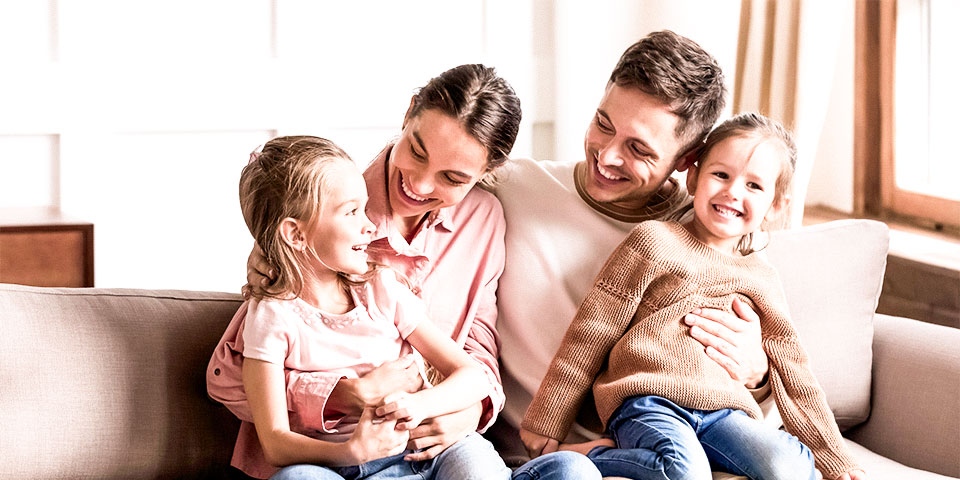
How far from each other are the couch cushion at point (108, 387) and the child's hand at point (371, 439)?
1.28 feet

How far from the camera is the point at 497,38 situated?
3.55 m

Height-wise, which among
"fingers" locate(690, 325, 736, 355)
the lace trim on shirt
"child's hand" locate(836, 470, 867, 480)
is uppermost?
the lace trim on shirt

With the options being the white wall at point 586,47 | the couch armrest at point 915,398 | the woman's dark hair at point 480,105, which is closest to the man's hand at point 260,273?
the woman's dark hair at point 480,105

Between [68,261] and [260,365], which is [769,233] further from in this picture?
[68,261]

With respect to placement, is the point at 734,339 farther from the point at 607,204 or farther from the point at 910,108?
the point at 910,108

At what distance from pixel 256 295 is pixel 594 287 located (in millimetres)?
621

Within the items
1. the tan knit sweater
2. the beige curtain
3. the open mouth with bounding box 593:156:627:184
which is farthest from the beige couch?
the beige curtain

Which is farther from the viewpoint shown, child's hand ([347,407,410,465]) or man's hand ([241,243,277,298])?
man's hand ([241,243,277,298])

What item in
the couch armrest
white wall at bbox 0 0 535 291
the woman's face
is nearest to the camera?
the woman's face

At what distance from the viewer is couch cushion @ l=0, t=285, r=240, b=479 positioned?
1.54 meters

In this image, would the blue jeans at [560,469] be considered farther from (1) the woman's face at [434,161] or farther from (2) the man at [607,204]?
(1) the woman's face at [434,161]

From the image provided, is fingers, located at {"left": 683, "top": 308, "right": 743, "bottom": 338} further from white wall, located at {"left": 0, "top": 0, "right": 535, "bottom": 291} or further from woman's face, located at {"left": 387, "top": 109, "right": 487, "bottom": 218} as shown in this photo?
white wall, located at {"left": 0, "top": 0, "right": 535, "bottom": 291}

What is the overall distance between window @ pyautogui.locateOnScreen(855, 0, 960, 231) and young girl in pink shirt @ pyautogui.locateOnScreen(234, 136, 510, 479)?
6.49 feet

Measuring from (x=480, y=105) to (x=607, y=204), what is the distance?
40 cm
